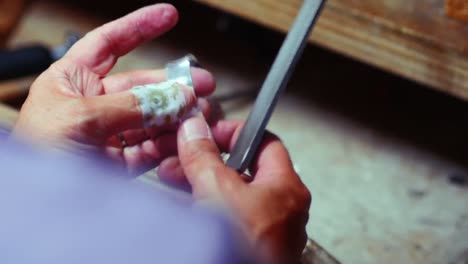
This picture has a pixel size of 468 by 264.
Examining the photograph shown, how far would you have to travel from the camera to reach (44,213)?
0.29 metres

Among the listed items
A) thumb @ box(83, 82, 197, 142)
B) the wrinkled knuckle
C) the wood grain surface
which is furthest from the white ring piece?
the wood grain surface

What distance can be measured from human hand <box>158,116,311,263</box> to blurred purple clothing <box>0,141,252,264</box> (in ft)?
0.07

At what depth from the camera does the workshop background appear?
50cm

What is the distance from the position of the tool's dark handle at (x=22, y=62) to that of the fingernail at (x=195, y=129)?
13.2 inches

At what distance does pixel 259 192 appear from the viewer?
0.36m

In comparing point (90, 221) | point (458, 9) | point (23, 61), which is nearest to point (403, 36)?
point (458, 9)

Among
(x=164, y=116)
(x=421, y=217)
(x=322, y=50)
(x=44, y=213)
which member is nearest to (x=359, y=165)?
(x=421, y=217)

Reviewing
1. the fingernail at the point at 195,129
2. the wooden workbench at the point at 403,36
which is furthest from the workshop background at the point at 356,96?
the fingernail at the point at 195,129

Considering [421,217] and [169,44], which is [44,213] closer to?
[421,217]

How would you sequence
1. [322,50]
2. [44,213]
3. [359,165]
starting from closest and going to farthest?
1. [44,213]
2. [359,165]
3. [322,50]

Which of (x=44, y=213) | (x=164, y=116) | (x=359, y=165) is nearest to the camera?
(x=44, y=213)

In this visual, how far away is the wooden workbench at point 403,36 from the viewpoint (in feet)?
1.60

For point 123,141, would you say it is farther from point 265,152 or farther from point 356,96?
point 356,96

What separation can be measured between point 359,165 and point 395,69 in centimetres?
16
